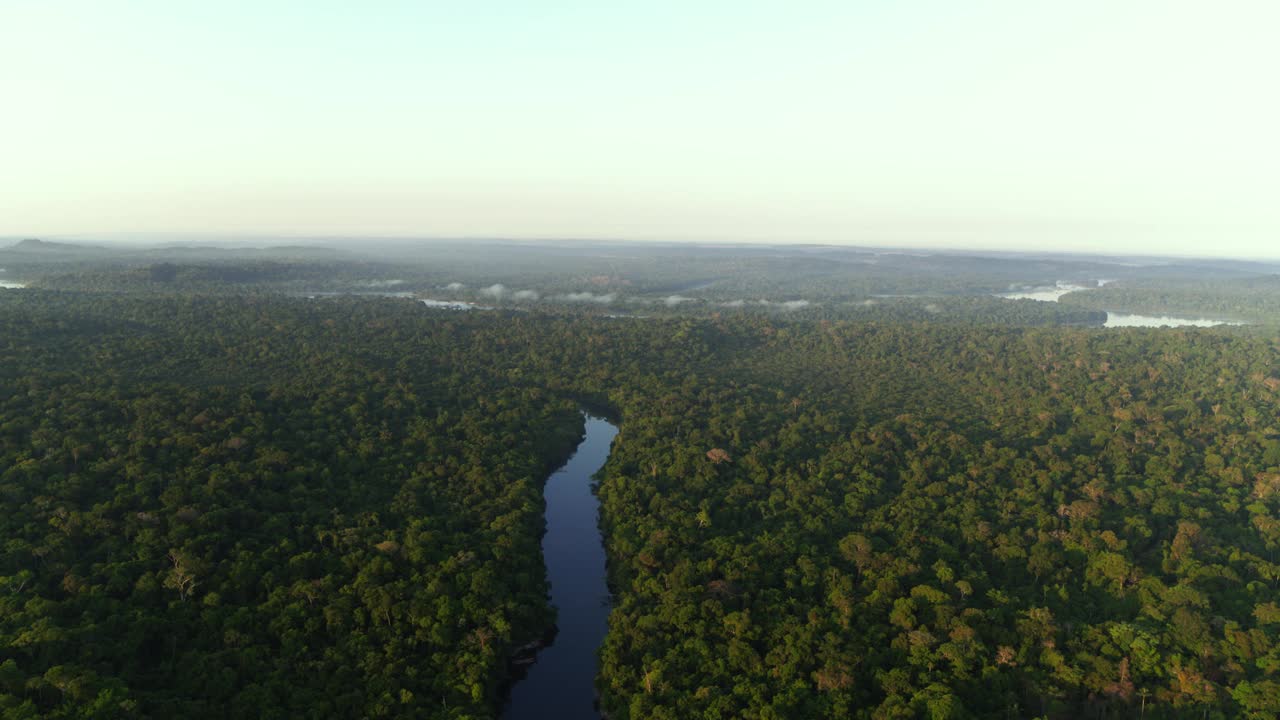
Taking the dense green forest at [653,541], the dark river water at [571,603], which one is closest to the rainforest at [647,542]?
the dense green forest at [653,541]

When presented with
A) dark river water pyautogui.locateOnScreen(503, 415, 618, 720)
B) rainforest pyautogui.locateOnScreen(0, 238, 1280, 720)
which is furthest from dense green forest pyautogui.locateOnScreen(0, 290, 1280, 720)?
dark river water pyautogui.locateOnScreen(503, 415, 618, 720)

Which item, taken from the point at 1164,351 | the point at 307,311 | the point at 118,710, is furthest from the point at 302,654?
the point at 1164,351

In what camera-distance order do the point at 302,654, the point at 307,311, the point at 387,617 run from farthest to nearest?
the point at 307,311, the point at 387,617, the point at 302,654

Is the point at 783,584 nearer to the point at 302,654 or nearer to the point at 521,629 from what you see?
the point at 521,629

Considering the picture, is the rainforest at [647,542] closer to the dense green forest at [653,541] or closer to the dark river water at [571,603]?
the dense green forest at [653,541]

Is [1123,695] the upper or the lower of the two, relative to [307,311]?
lower

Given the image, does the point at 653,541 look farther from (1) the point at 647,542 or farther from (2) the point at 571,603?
(2) the point at 571,603

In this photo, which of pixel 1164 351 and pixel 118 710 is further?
pixel 1164 351
